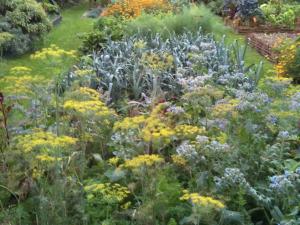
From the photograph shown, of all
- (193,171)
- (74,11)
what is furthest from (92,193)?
(74,11)

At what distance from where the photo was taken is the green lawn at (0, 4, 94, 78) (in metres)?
9.58

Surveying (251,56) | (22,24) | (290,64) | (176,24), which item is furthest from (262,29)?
(22,24)

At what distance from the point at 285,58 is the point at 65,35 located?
562 cm

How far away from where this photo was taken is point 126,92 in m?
6.72

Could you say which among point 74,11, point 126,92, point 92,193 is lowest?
point 74,11

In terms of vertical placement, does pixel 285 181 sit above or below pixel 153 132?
below

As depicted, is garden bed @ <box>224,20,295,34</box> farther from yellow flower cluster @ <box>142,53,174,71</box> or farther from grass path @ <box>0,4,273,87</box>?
yellow flower cluster @ <box>142,53,174,71</box>

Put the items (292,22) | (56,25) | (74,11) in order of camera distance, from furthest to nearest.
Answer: (74,11) < (56,25) < (292,22)

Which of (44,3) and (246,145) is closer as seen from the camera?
(246,145)

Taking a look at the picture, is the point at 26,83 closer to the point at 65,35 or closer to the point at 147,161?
the point at 147,161

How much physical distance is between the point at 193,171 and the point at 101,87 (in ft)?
8.86

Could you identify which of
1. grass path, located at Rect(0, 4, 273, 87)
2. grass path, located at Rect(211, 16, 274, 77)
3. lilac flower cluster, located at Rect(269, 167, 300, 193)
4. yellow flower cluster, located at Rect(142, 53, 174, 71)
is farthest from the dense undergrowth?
grass path, located at Rect(211, 16, 274, 77)

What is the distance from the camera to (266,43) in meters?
10.6

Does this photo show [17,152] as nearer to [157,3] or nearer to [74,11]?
[157,3]
